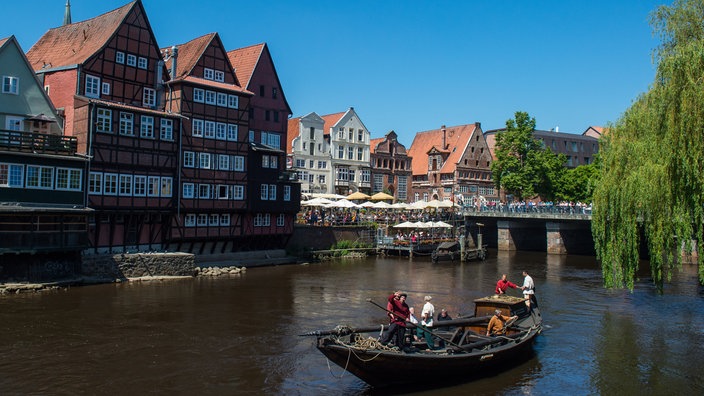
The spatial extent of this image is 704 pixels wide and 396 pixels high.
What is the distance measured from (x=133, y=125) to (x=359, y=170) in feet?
142

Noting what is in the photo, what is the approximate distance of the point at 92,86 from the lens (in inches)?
1576

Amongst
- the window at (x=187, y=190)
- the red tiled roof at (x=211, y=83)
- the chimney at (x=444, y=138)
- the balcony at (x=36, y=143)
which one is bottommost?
the window at (x=187, y=190)

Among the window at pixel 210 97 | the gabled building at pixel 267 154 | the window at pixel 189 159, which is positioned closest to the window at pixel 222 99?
the window at pixel 210 97

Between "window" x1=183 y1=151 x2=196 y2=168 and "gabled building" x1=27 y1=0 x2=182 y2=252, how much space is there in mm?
895

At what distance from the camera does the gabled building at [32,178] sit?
3253 cm

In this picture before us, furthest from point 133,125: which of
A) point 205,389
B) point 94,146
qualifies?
point 205,389

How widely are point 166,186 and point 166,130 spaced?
4.02m

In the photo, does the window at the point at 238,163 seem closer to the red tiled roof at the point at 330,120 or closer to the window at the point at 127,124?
the window at the point at 127,124

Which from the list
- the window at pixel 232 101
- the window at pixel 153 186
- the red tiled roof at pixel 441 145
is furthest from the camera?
the red tiled roof at pixel 441 145

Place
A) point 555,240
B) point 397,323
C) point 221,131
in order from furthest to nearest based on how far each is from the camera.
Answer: point 555,240
point 221,131
point 397,323

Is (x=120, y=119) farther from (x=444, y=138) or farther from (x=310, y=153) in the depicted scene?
(x=444, y=138)

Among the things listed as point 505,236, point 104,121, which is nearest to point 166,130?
point 104,121

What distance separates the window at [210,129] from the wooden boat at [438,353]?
28383mm

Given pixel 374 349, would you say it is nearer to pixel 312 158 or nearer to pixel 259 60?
pixel 259 60
